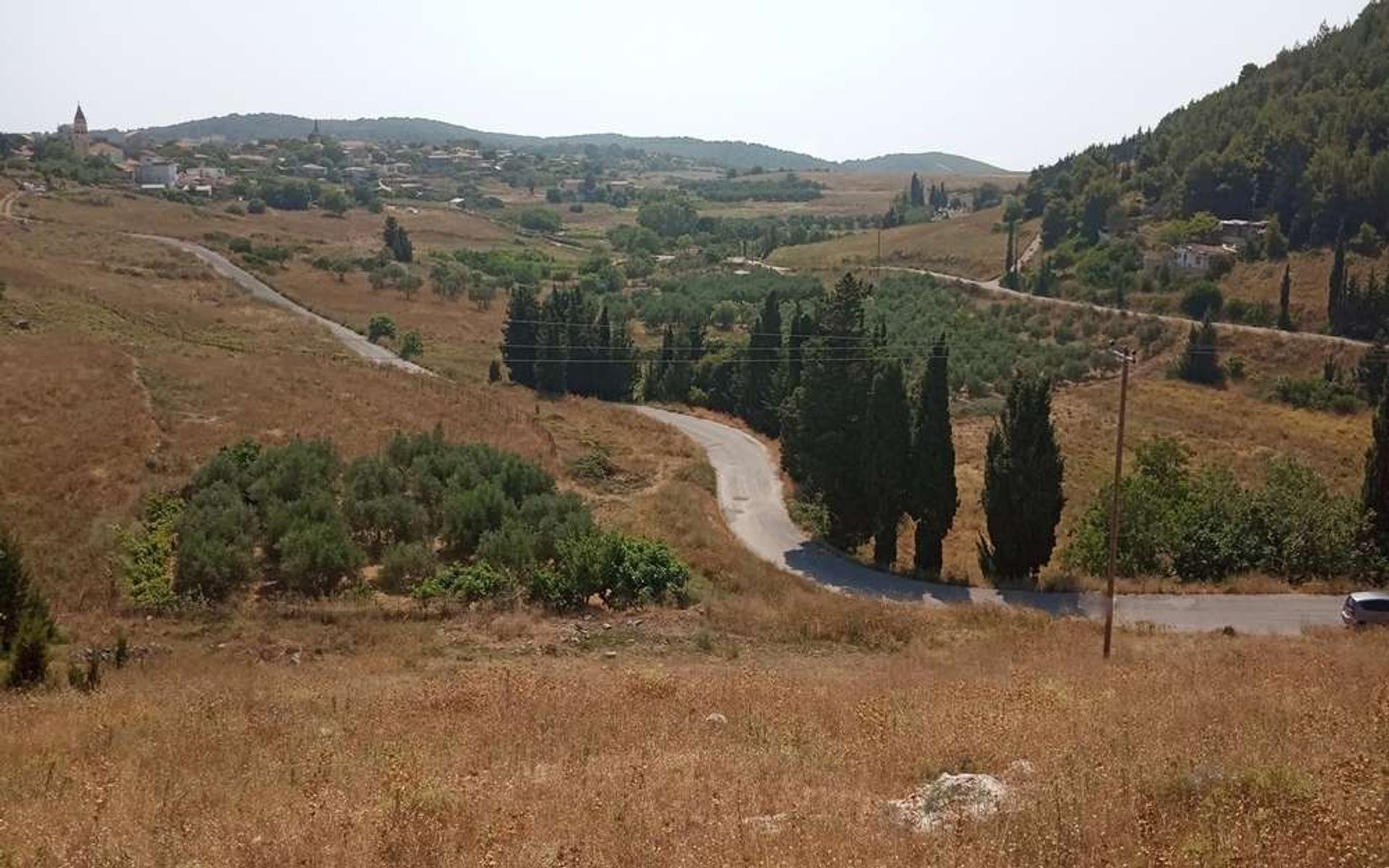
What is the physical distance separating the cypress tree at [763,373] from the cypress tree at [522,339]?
12734mm

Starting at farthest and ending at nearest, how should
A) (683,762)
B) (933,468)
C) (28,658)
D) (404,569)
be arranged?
1. (933,468)
2. (404,569)
3. (28,658)
4. (683,762)

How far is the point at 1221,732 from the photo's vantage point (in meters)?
10.2

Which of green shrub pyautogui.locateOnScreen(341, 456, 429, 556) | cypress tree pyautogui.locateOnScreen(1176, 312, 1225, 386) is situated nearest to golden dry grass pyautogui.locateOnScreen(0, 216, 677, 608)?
green shrub pyautogui.locateOnScreen(341, 456, 429, 556)

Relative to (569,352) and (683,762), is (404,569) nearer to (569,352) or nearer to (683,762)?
(683,762)

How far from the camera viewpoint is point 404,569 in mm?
24891

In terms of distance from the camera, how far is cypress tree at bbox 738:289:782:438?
5494 centimetres

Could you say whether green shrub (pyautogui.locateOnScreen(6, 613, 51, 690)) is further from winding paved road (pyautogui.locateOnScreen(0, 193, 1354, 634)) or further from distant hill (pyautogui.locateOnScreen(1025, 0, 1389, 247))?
distant hill (pyautogui.locateOnScreen(1025, 0, 1389, 247))

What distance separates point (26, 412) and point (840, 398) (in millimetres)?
26135

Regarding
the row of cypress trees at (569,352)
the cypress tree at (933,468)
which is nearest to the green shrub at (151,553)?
the cypress tree at (933,468)

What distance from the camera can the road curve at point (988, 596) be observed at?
93.2 ft

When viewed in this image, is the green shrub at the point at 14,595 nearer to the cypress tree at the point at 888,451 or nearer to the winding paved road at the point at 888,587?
the winding paved road at the point at 888,587

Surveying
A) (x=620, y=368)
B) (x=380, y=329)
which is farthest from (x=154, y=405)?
(x=380, y=329)

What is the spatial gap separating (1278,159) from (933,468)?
8714cm

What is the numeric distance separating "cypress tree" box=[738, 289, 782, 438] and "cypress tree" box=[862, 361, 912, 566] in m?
18.5
